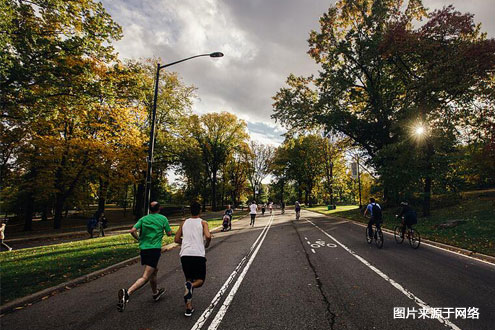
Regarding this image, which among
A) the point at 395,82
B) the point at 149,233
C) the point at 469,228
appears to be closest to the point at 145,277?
the point at 149,233

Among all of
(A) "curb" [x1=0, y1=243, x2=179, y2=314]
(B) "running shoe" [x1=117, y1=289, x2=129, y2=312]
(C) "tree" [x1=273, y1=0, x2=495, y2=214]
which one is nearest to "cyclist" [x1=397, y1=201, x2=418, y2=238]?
(C) "tree" [x1=273, y1=0, x2=495, y2=214]

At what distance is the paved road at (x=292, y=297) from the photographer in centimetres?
344

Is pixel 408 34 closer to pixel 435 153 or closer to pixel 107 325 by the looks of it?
pixel 435 153

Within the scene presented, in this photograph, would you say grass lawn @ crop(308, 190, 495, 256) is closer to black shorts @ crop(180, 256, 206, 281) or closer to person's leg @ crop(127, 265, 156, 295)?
black shorts @ crop(180, 256, 206, 281)

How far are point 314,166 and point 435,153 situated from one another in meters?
34.9

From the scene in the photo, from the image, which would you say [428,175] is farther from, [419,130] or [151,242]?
[151,242]

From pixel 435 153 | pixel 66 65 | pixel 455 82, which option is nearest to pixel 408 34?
pixel 455 82

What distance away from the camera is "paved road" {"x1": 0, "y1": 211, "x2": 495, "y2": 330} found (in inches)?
135

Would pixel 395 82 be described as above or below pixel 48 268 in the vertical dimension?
above

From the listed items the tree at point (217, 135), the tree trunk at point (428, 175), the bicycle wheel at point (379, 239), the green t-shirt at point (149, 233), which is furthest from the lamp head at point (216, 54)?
the tree at point (217, 135)

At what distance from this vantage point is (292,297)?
4.32 metres

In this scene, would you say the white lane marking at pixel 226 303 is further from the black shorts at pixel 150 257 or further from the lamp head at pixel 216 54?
the lamp head at pixel 216 54

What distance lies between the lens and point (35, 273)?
593cm

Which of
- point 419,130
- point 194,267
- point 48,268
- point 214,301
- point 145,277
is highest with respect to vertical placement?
point 419,130
